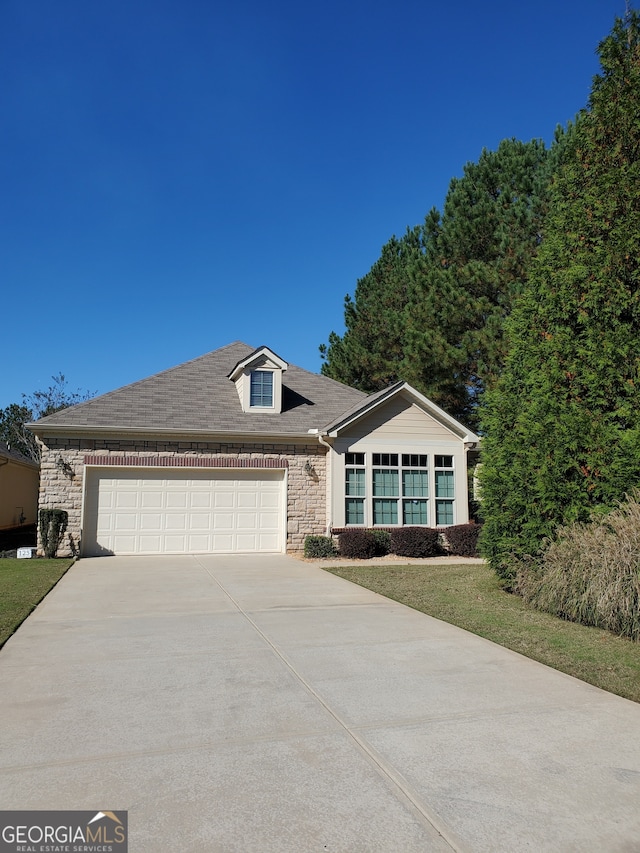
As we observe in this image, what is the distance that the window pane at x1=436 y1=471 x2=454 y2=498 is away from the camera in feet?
54.0

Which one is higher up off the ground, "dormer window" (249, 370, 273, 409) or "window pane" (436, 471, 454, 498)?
"dormer window" (249, 370, 273, 409)

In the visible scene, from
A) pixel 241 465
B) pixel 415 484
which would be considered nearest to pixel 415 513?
pixel 415 484

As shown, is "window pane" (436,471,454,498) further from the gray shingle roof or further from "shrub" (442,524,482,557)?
the gray shingle roof

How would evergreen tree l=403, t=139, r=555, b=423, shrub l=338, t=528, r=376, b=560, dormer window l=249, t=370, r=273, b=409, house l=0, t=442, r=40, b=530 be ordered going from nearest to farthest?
shrub l=338, t=528, r=376, b=560
dormer window l=249, t=370, r=273, b=409
evergreen tree l=403, t=139, r=555, b=423
house l=0, t=442, r=40, b=530

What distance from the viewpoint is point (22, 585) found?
979 centimetres

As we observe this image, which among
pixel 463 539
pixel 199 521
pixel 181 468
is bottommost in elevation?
pixel 463 539

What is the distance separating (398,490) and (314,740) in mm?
12588

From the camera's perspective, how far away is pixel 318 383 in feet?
63.3

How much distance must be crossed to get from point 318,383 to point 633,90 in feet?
39.9

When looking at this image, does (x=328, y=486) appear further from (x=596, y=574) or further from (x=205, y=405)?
(x=596, y=574)

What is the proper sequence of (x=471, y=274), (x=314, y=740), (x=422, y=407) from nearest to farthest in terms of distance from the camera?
(x=314, y=740) < (x=422, y=407) < (x=471, y=274)

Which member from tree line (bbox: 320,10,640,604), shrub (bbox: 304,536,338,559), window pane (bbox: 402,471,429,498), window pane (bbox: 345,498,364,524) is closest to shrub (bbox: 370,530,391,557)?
window pane (bbox: 345,498,364,524)

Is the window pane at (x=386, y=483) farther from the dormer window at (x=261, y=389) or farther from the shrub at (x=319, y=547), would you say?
the dormer window at (x=261, y=389)

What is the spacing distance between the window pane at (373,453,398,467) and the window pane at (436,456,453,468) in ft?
4.27
